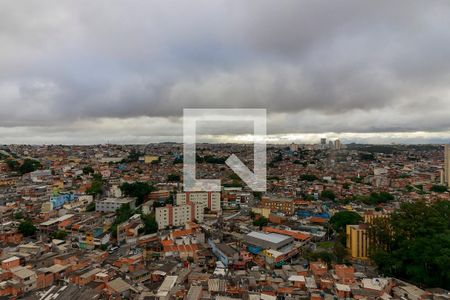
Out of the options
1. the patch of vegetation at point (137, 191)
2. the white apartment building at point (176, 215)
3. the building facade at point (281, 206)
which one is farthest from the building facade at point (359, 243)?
the patch of vegetation at point (137, 191)

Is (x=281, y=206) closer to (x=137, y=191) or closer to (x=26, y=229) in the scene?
(x=137, y=191)

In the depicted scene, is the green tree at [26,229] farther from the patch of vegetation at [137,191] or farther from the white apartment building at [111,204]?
the patch of vegetation at [137,191]

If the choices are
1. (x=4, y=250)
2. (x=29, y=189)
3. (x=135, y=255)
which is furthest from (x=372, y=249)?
(x=29, y=189)

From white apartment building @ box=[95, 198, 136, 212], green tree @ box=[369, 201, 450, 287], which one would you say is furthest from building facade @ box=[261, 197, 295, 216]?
white apartment building @ box=[95, 198, 136, 212]

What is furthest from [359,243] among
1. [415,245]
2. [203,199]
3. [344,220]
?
[203,199]

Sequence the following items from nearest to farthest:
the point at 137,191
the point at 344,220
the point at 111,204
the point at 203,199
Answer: the point at 344,220
the point at 111,204
the point at 203,199
the point at 137,191

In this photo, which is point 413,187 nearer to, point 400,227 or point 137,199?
point 400,227
